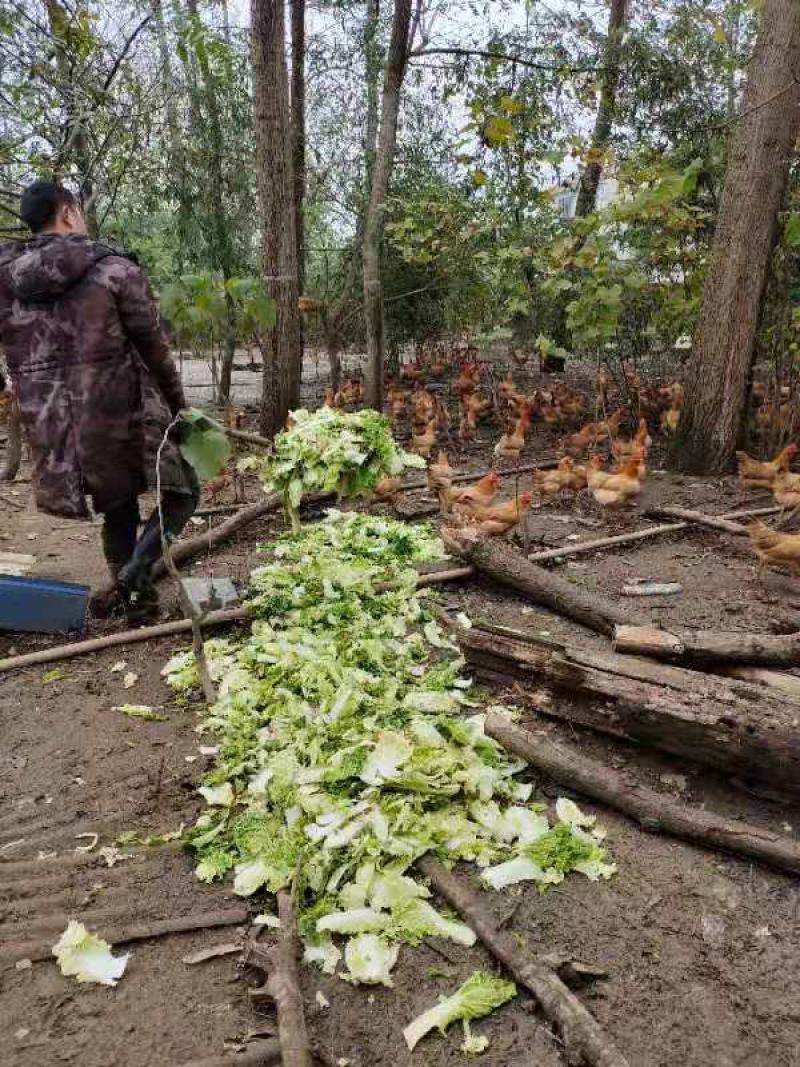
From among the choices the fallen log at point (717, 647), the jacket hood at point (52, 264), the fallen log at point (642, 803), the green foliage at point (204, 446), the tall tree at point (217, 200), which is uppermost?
the tall tree at point (217, 200)

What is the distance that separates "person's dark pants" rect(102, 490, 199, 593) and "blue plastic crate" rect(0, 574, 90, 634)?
1.02 feet

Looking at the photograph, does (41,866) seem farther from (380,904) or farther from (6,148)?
(6,148)

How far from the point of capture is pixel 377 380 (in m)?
10.4

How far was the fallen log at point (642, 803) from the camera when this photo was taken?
9.36 feet

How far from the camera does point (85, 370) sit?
4195 millimetres

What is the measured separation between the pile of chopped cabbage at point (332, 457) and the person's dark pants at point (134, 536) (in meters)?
1.46

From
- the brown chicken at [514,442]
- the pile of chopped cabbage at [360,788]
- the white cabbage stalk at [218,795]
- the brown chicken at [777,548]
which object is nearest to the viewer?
the pile of chopped cabbage at [360,788]

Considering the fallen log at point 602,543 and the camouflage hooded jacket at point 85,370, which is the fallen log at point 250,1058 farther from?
the fallen log at point 602,543

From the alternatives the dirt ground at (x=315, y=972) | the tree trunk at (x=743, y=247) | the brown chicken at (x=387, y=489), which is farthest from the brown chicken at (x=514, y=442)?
the dirt ground at (x=315, y=972)

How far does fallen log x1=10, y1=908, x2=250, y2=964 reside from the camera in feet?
8.34

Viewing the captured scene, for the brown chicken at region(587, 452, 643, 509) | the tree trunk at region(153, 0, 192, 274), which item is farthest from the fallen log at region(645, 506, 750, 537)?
the tree trunk at region(153, 0, 192, 274)

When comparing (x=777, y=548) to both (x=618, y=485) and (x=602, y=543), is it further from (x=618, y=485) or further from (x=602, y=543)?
(x=618, y=485)

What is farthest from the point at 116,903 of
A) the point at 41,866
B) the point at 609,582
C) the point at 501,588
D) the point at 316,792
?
the point at 609,582

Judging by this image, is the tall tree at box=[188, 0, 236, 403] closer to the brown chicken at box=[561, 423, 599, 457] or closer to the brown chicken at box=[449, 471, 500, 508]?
the brown chicken at box=[561, 423, 599, 457]
